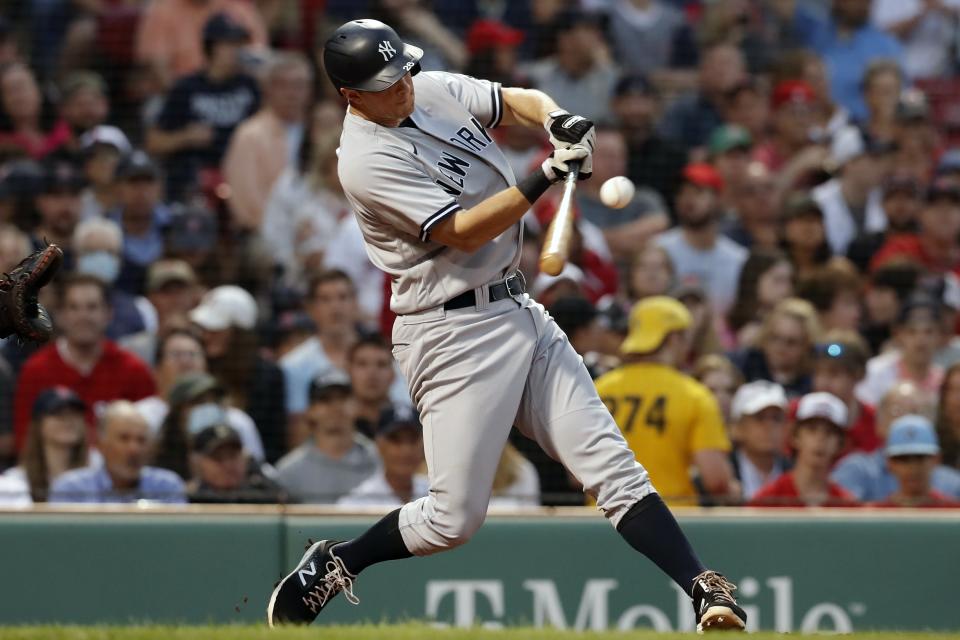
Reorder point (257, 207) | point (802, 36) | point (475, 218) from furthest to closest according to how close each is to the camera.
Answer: point (802, 36)
point (257, 207)
point (475, 218)

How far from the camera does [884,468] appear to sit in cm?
729

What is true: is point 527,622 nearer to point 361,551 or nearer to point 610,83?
point 361,551

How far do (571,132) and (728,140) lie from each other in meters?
5.64

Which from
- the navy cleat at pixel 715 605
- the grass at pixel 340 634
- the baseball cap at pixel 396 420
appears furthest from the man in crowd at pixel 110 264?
the navy cleat at pixel 715 605

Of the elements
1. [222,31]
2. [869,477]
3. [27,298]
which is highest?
[222,31]

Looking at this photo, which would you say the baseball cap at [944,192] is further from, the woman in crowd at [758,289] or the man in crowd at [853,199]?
the woman in crowd at [758,289]

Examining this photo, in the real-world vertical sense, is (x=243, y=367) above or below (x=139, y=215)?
below

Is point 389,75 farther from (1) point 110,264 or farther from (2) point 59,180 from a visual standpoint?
(2) point 59,180

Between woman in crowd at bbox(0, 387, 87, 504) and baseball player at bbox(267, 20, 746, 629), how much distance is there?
2681mm

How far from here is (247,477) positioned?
22.7 ft

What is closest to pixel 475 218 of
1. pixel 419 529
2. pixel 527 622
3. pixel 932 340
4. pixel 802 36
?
pixel 419 529

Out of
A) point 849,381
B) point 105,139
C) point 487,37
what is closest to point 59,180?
point 105,139

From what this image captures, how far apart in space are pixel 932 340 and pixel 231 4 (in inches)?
196

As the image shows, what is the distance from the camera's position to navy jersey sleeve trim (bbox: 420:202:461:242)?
4336 millimetres
